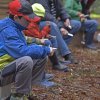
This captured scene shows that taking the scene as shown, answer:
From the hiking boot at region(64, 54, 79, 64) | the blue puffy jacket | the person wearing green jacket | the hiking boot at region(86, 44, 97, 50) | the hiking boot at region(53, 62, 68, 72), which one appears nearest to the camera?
the blue puffy jacket

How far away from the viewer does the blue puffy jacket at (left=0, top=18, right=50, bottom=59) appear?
4.59 meters

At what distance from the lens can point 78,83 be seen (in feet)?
20.2

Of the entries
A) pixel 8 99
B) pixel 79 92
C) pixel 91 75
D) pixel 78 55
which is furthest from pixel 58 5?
pixel 8 99

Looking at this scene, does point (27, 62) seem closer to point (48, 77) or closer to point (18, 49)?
point (18, 49)

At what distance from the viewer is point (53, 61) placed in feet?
22.1

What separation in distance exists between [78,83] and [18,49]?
1.79 metres

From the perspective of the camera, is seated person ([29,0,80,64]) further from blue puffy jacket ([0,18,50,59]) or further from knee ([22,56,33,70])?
knee ([22,56,33,70])

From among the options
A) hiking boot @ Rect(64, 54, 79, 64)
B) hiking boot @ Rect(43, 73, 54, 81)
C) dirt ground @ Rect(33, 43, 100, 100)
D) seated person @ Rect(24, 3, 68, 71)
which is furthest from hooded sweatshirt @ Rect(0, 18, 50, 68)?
hiking boot @ Rect(64, 54, 79, 64)

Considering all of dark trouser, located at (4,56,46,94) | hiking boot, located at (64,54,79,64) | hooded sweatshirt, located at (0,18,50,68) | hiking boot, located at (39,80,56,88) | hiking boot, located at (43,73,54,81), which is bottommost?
hiking boot, located at (64,54,79,64)

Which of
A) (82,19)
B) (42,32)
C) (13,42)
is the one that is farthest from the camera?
(82,19)

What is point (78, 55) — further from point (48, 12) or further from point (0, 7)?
point (0, 7)

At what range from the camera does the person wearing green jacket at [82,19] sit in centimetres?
839

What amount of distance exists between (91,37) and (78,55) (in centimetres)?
102

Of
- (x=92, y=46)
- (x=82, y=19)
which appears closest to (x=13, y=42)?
(x=82, y=19)
